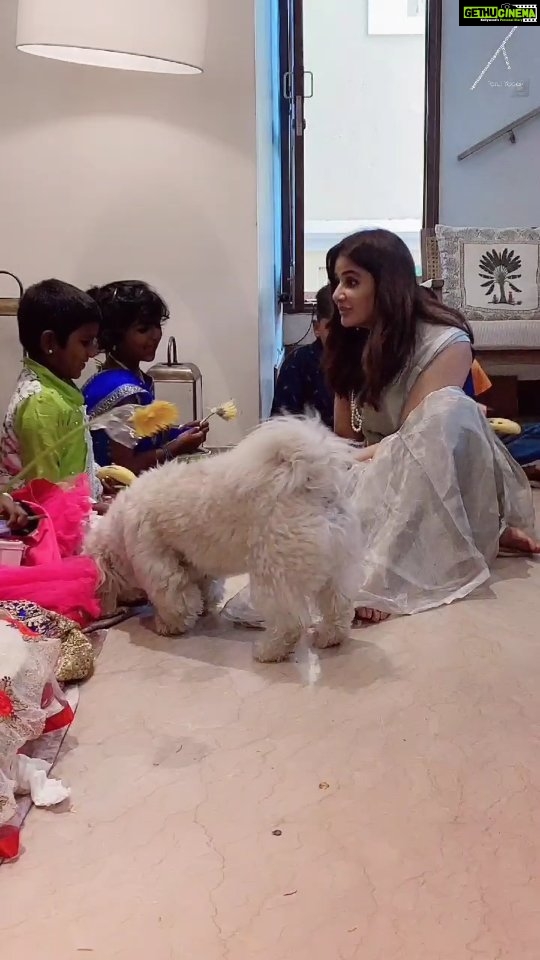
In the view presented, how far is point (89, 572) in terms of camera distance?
1.84m

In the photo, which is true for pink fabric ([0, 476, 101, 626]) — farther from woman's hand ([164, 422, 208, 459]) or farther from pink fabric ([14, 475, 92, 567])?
woman's hand ([164, 422, 208, 459])

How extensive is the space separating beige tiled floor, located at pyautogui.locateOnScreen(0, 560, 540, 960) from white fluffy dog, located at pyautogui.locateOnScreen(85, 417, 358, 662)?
99mm

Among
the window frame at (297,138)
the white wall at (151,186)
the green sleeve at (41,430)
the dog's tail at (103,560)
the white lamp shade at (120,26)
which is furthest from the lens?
the window frame at (297,138)

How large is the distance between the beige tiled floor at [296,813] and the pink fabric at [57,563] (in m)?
0.14

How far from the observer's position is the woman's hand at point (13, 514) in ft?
5.99

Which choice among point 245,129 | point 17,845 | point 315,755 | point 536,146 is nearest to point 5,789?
point 17,845

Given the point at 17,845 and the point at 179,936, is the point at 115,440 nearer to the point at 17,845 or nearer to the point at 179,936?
the point at 17,845

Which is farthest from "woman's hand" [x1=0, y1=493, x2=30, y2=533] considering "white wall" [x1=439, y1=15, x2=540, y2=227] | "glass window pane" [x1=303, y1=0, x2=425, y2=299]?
"white wall" [x1=439, y1=15, x2=540, y2=227]

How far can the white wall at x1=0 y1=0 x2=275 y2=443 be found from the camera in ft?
9.60

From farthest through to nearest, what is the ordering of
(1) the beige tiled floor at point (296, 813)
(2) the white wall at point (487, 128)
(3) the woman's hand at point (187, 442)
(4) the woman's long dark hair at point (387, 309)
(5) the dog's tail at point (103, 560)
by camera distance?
(2) the white wall at point (487, 128), (3) the woman's hand at point (187, 442), (4) the woman's long dark hair at point (387, 309), (5) the dog's tail at point (103, 560), (1) the beige tiled floor at point (296, 813)

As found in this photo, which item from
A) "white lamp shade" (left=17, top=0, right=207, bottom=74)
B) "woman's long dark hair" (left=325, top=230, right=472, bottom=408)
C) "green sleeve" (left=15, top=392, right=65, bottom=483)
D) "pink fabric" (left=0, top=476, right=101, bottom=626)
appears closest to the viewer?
"pink fabric" (left=0, top=476, right=101, bottom=626)

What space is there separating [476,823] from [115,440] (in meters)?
1.43

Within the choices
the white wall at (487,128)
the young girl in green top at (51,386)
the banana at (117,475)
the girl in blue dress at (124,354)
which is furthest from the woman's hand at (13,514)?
the white wall at (487,128)

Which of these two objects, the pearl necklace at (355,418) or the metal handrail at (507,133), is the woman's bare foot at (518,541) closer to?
the pearl necklace at (355,418)
